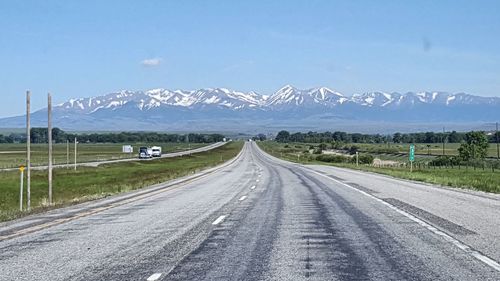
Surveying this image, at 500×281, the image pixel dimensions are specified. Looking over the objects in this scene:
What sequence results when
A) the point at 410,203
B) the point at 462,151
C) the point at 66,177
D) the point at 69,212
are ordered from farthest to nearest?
the point at 462,151, the point at 66,177, the point at 410,203, the point at 69,212

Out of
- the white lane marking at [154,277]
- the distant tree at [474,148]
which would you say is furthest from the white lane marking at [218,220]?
the distant tree at [474,148]

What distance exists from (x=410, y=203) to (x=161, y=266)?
13244mm

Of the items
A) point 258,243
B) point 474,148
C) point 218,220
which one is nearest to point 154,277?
point 258,243

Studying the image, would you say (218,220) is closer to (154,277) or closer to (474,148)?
(154,277)

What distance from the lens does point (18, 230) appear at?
15.3 m

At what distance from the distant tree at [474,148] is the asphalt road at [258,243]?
82.5 meters

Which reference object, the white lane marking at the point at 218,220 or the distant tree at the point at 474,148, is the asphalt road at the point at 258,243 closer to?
the white lane marking at the point at 218,220

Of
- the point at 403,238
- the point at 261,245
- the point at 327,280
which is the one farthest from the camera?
the point at 403,238

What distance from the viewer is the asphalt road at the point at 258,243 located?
971 cm

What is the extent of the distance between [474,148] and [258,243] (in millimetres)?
99142

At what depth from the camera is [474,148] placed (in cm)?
10556

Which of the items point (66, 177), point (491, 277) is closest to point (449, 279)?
point (491, 277)

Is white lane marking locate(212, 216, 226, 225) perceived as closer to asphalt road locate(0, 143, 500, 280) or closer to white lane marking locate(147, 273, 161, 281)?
asphalt road locate(0, 143, 500, 280)

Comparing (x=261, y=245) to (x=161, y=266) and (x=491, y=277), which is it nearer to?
(x=161, y=266)
